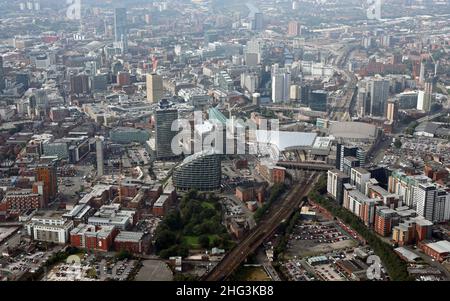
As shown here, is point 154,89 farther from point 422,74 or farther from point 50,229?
point 50,229

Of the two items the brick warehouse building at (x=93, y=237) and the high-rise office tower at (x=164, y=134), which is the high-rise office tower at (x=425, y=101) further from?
the brick warehouse building at (x=93, y=237)

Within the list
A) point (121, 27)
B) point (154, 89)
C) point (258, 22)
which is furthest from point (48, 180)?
point (258, 22)

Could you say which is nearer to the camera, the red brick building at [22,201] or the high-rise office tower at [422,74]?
the red brick building at [22,201]

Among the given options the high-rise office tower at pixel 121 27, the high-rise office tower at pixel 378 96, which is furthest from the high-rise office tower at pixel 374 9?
the high-rise office tower at pixel 121 27

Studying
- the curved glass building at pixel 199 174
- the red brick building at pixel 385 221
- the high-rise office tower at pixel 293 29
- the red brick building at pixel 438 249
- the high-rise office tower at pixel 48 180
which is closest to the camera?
the red brick building at pixel 438 249

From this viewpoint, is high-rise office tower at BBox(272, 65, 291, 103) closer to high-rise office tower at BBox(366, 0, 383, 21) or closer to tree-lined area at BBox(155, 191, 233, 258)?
high-rise office tower at BBox(366, 0, 383, 21)

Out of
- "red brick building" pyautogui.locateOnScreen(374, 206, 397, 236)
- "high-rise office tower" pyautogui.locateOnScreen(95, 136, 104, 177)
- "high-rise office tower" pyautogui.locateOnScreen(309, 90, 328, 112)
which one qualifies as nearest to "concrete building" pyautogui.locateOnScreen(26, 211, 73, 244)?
"high-rise office tower" pyautogui.locateOnScreen(95, 136, 104, 177)
